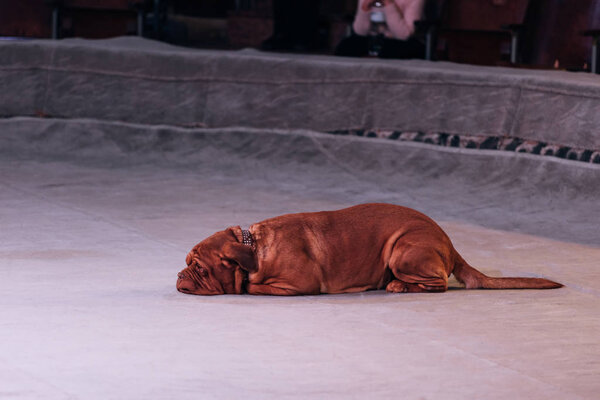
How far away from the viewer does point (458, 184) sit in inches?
301

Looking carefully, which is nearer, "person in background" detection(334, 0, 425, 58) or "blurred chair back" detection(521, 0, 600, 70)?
"blurred chair back" detection(521, 0, 600, 70)

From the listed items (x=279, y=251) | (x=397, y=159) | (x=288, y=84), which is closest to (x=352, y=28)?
(x=288, y=84)

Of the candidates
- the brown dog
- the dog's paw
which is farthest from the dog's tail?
the dog's paw

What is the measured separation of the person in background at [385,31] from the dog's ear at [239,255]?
647 centimetres

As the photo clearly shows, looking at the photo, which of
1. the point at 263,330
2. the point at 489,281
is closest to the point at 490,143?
the point at 489,281

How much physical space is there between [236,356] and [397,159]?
4.65 m

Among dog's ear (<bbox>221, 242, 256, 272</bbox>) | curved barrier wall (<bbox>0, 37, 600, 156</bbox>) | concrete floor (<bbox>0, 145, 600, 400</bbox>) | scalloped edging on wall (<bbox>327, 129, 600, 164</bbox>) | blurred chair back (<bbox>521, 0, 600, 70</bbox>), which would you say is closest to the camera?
concrete floor (<bbox>0, 145, 600, 400</bbox>)

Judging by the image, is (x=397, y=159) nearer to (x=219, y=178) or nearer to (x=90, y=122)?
(x=219, y=178)

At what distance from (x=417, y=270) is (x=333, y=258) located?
37 centimetres

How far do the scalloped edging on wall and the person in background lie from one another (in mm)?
2478

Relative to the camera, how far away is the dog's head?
437 centimetres

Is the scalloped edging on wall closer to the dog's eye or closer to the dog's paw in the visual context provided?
the dog's paw

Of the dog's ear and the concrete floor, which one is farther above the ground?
the dog's ear

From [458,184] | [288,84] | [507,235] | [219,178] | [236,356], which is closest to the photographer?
[236,356]
